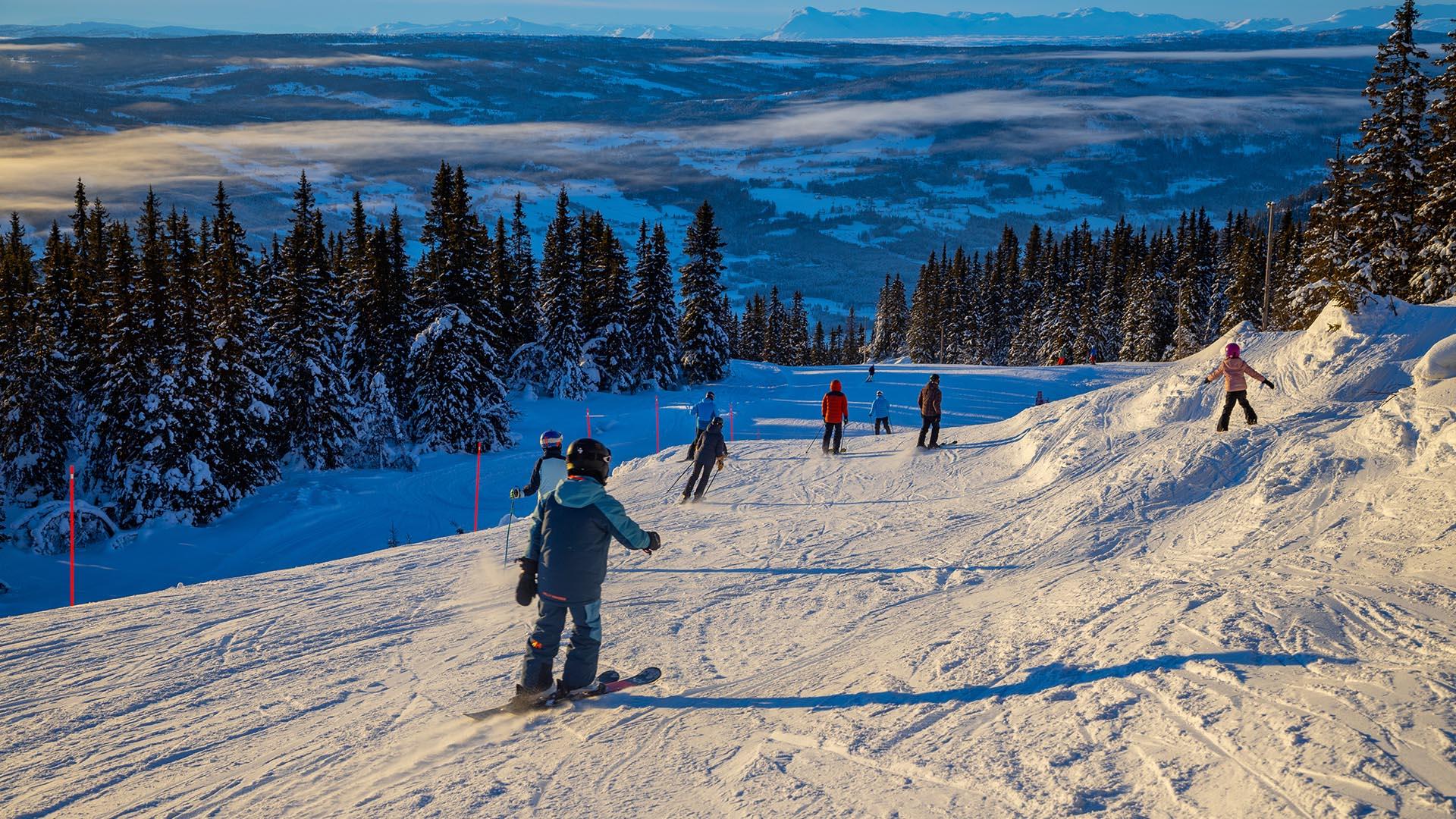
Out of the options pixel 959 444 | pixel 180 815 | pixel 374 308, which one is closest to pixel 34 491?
pixel 374 308

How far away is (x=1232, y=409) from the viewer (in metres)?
13.5

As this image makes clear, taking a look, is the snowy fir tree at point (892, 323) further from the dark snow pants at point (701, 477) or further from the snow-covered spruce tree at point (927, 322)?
the dark snow pants at point (701, 477)

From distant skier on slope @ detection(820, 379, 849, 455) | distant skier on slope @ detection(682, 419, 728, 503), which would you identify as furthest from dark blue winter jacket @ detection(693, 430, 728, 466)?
distant skier on slope @ detection(820, 379, 849, 455)

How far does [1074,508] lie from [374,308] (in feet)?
121

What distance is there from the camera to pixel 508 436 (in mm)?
39250

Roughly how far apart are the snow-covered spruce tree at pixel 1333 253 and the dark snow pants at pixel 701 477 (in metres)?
27.9

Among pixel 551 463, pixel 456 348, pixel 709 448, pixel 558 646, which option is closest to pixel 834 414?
pixel 709 448

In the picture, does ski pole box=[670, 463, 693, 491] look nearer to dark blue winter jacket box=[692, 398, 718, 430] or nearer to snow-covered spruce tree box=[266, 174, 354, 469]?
dark blue winter jacket box=[692, 398, 718, 430]

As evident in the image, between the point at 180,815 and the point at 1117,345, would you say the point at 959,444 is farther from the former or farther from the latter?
the point at 1117,345

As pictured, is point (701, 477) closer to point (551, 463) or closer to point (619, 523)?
point (551, 463)

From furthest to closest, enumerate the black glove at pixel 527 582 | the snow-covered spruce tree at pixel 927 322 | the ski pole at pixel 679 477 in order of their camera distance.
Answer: the snow-covered spruce tree at pixel 927 322
the ski pole at pixel 679 477
the black glove at pixel 527 582

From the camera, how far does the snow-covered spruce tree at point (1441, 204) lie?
93.9ft

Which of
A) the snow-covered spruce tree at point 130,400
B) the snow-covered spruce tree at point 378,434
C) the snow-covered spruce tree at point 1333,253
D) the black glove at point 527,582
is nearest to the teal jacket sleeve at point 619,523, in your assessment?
the black glove at point 527,582

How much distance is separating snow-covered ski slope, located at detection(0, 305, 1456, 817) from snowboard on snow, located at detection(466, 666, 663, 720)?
0.33ft
